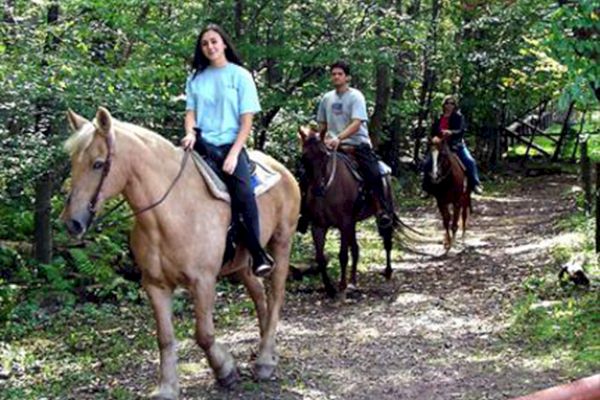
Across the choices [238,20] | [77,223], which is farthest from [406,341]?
[238,20]

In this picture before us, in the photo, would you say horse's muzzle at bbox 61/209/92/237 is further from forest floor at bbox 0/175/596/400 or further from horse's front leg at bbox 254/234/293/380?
horse's front leg at bbox 254/234/293/380

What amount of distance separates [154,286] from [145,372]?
1508 mm

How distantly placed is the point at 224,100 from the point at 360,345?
114 inches

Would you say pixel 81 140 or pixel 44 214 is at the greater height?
pixel 81 140

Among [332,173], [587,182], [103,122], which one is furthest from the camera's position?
[587,182]

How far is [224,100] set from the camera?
6652 mm

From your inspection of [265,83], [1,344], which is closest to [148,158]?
[1,344]

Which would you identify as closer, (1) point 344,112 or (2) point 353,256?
(1) point 344,112

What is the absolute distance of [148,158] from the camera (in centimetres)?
603

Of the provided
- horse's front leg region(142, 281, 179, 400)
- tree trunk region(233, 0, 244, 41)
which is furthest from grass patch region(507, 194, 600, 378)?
tree trunk region(233, 0, 244, 41)

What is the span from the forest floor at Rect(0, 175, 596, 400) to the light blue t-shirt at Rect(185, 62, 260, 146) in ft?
6.39

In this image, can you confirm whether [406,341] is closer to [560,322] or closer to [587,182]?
[560,322]

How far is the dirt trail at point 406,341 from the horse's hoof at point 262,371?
0.07 meters

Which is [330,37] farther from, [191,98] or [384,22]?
[191,98]
